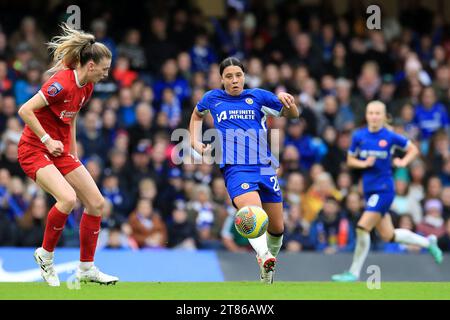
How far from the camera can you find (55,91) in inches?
380

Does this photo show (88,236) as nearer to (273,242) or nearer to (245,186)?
(245,186)

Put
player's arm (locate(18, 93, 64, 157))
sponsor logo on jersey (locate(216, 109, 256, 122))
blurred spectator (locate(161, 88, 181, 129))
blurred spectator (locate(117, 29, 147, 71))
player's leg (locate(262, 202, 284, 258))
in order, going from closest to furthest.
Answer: player's arm (locate(18, 93, 64, 157)) < sponsor logo on jersey (locate(216, 109, 256, 122)) < player's leg (locate(262, 202, 284, 258)) < blurred spectator (locate(161, 88, 181, 129)) < blurred spectator (locate(117, 29, 147, 71))

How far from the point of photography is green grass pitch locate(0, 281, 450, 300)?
A: 880 cm

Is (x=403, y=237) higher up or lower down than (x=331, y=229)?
lower down

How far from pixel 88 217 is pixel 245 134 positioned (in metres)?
1.82

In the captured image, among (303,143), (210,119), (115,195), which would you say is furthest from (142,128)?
(303,143)

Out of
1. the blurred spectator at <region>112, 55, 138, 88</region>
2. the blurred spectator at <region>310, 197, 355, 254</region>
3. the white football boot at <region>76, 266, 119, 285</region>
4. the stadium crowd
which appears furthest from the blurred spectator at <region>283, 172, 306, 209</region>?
the white football boot at <region>76, 266, 119, 285</region>

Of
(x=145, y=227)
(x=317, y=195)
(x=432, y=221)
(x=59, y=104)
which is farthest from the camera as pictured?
(x=317, y=195)

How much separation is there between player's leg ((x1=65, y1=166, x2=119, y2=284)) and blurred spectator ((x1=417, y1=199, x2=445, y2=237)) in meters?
7.60

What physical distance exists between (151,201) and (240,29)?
17.8 ft

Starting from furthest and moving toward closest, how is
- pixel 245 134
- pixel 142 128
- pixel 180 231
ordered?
pixel 142 128, pixel 180 231, pixel 245 134

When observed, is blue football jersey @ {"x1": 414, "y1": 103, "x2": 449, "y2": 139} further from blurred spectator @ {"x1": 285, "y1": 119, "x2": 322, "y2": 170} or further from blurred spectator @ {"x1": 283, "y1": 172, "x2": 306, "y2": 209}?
blurred spectator @ {"x1": 283, "y1": 172, "x2": 306, "y2": 209}

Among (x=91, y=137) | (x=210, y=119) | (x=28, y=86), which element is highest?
(x=28, y=86)

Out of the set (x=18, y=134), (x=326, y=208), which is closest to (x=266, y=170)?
(x=326, y=208)
